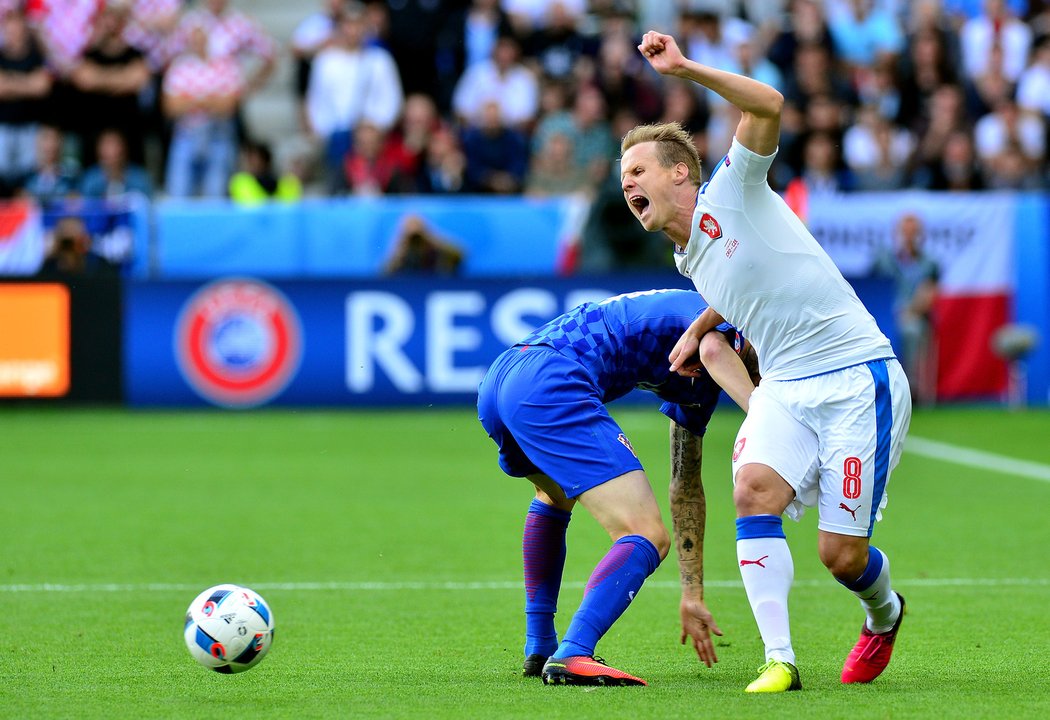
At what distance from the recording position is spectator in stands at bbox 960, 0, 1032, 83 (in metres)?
20.1

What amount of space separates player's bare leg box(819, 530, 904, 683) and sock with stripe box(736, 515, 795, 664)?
0.52ft

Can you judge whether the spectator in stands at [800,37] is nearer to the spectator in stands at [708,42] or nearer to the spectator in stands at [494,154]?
the spectator in stands at [708,42]

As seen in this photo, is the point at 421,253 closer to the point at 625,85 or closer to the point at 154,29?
the point at 625,85

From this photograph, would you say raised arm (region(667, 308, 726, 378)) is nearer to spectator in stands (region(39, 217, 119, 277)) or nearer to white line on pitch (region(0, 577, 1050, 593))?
white line on pitch (region(0, 577, 1050, 593))

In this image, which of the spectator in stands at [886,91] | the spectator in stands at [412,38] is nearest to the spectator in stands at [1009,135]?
the spectator in stands at [886,91]

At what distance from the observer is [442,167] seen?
18312 millimetres

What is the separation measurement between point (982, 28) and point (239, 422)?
10.5 m

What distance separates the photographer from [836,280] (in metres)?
5.64

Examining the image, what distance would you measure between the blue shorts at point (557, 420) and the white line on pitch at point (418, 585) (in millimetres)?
2340

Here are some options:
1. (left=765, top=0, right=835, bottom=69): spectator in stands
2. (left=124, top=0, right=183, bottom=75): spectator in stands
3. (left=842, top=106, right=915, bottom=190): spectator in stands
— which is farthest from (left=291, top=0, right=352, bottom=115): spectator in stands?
(left=842, top=106, right=915, bottom=190): spectator in stands

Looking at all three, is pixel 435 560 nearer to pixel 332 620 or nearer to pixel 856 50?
pixel 332 620

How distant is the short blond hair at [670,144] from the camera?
5605 millimetres

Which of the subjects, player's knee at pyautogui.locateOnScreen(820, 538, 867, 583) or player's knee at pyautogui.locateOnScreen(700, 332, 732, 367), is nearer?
player's knee at pyautogui.locateOnScreen(820, 538, 867, 583)

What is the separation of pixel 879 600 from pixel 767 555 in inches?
20.4
